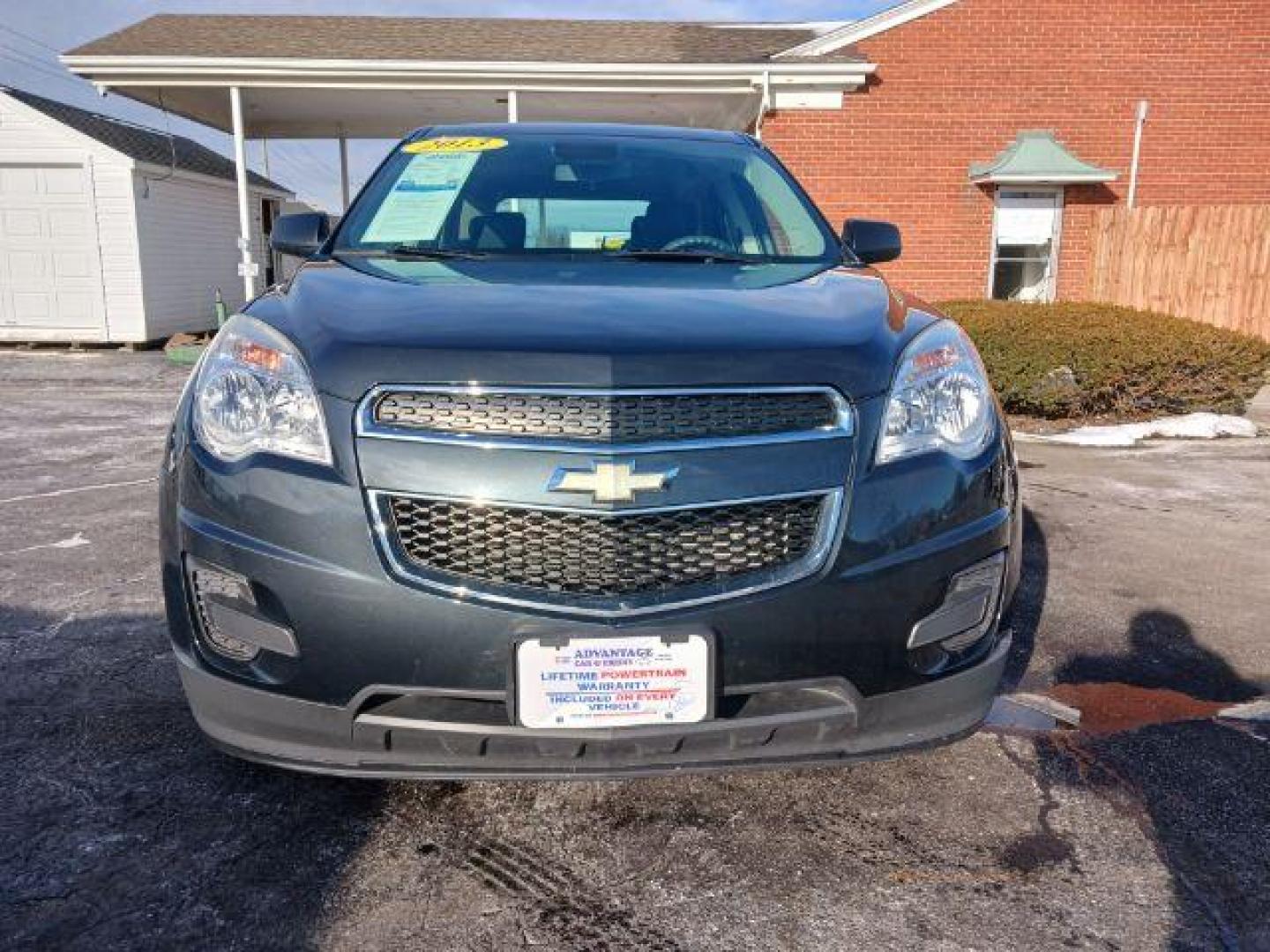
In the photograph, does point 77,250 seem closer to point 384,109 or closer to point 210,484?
point 384,109

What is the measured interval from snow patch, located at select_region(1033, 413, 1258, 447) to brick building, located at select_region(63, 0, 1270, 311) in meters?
4.41

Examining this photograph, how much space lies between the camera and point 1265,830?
2.09m

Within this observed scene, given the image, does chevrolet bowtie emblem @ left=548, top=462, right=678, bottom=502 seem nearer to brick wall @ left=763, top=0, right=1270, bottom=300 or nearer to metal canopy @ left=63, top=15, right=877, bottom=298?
metal canopy @ left=63, top=15, right=877, bottom=298

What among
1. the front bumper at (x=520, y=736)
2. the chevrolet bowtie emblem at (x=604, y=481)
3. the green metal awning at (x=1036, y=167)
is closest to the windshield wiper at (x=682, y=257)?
the chevrolet bowtie emblem at (x=604, y=481)

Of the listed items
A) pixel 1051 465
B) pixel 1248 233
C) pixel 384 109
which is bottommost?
pixel 1051 465

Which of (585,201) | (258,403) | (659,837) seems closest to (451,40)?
(585,201)

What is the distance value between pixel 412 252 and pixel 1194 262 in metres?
10.9

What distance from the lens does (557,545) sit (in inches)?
66.2

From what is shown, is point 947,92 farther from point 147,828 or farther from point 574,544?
point 147,828

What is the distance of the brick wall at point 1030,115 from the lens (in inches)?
445

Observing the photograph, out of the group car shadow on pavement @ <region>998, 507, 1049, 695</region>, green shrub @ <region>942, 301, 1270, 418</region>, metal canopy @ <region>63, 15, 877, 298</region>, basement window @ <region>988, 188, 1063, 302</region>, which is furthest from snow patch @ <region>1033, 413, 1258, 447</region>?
metal canopy @ <region>63, 15, 877, 298</region>

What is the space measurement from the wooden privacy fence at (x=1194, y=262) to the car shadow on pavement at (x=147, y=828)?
11.2 m

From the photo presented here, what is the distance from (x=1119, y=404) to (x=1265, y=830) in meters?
6.63

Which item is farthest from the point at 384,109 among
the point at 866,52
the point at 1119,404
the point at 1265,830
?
the point at 1265,830
